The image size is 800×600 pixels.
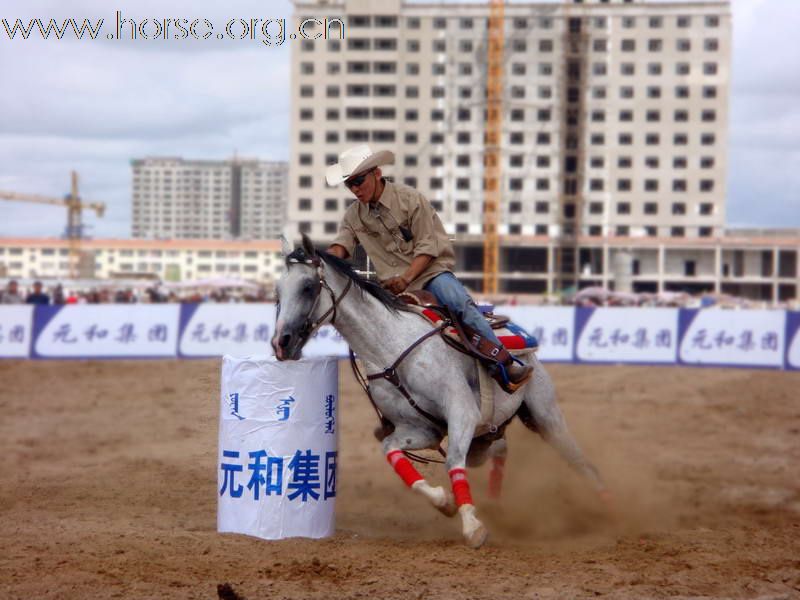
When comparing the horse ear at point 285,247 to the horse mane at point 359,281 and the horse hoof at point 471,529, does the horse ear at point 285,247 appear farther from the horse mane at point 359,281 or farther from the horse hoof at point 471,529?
the horse hoof at point 471,529

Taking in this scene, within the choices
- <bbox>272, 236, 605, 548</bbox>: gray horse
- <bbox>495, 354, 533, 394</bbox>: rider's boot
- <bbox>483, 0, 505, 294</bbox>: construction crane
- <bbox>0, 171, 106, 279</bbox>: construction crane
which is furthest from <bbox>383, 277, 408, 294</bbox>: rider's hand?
<bbox>0, 171, 106, 279</bbox>: construction crane

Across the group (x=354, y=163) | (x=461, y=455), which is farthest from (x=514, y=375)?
(x=354, y=163)

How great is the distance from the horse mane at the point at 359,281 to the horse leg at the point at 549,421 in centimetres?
158

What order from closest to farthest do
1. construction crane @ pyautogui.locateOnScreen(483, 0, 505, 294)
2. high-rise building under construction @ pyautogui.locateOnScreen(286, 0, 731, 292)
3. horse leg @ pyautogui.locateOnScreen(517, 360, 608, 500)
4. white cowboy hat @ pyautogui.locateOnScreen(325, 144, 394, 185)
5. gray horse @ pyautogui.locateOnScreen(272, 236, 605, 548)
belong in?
gray horse @ pyautogui.locateOnScreen(272, 236, 605, 548) < white cowboy hat @ pyautogui.locateOnScreen(325, 144, 394, 185) < horse leg @ pyautogui.locateOnScreen(517, 360, 608, 500) < construction crane @ pyautogui.locateOnScreen(483, 0, 505, 294) < high-rise building under construction @ pyautogui.locateOnScreen(286, 0, 731, 292)

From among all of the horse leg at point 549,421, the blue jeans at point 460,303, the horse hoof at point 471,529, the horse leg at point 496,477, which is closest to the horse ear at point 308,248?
the blue jeans at point 460,303

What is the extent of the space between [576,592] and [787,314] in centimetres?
1988

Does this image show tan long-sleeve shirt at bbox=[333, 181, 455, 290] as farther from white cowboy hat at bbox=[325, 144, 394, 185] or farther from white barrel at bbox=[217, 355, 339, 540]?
white barrel at bbox=[217, 355, 339, 540]

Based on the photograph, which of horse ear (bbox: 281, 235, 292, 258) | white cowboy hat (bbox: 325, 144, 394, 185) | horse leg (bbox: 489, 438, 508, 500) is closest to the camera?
horse ear (bbox: 281, 235, 292, 258)

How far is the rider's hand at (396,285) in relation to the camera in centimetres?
763

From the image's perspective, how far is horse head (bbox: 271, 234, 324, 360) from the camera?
6.82 meters

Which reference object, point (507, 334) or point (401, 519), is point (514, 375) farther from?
point (401, 519)

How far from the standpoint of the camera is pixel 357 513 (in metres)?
9.45

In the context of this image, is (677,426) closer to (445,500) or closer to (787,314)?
(787,314)

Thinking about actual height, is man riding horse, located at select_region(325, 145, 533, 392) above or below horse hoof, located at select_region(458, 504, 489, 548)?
above
